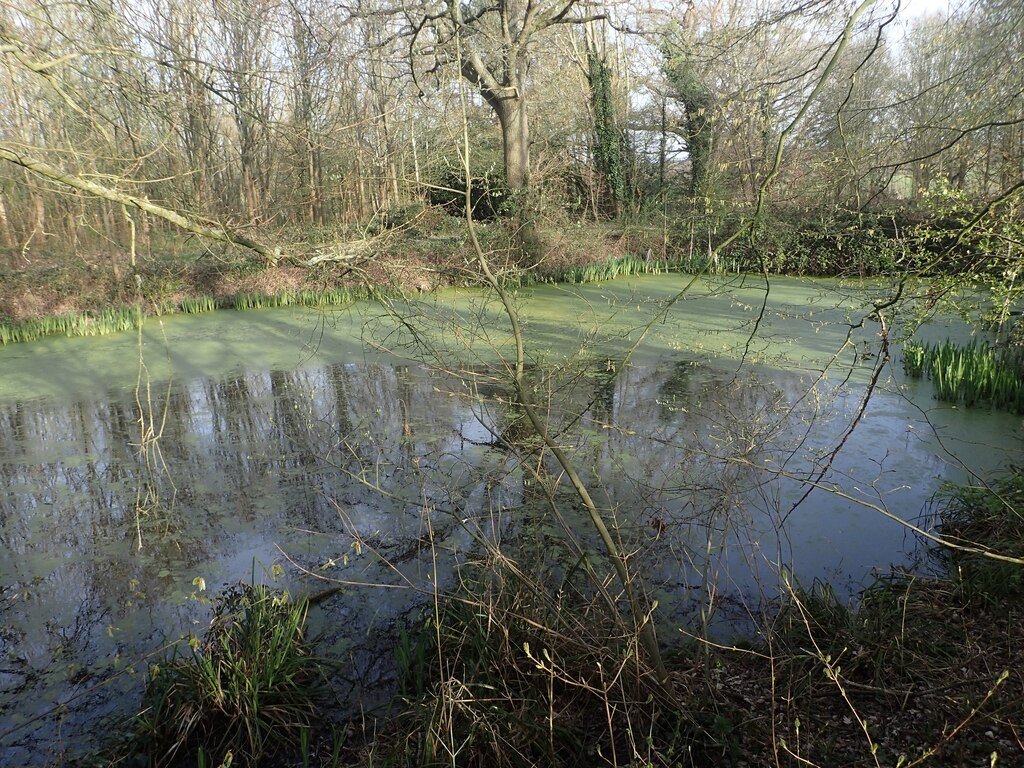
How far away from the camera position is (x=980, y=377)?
4754 mm

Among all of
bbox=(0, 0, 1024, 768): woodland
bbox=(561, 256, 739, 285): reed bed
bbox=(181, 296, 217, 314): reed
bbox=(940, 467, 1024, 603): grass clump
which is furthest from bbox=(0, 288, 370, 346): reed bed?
bbox=(940, 467, 1024, 603): grass clump

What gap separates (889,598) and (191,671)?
7.85 feet

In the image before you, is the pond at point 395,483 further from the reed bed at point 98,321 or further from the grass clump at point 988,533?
the reed bed at point 98,321

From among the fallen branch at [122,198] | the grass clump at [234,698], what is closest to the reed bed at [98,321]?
the fallen branch at [122,198]

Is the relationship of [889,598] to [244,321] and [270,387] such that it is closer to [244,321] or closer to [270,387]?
[270,387]

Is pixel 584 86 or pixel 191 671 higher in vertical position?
pixel 584 86

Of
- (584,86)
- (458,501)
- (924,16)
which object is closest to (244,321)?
(458,501)

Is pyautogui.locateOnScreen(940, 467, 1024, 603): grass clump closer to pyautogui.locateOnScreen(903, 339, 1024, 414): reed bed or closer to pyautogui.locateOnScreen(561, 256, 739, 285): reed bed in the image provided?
pyautogui.locateOnScreen(903, 339, 1024, 414): reed bed

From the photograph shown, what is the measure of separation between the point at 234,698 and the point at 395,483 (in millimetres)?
1814

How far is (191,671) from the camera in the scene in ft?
7.31

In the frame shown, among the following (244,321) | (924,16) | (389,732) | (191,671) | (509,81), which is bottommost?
(389,732)

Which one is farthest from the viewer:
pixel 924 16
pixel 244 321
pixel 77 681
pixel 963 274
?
pixel 924 16

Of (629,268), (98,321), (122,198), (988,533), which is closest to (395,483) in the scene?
(122,198)

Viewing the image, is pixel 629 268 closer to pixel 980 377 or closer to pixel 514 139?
pixel 514 139
